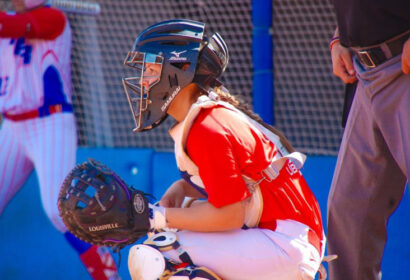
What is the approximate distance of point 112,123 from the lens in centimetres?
667

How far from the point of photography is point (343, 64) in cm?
300

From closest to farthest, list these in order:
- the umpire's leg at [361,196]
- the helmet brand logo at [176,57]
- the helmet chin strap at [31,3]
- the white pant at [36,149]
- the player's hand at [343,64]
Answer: the helmet brand logo at [176,57] → the umpire's leg at [361,196] → the player's hand at [343,64] → the white pant at [36,149] → the helmet chin strap at [31,3]

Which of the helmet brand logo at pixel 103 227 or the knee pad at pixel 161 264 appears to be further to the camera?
the helmet brand logo at pixel 103 227

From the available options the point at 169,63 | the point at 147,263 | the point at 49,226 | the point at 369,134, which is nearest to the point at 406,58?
the point at 369,134

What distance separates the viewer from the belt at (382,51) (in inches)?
103

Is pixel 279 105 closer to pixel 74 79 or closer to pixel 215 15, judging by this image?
pixel 215 15

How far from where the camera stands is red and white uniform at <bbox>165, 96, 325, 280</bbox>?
7.98 feet

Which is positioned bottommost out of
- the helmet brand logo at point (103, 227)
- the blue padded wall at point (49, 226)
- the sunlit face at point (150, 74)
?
the blue padded wall at point (49, 226)

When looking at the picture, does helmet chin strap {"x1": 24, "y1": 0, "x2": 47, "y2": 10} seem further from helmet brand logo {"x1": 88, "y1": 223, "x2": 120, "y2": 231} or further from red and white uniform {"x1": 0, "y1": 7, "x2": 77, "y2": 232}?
helmet brand logo {"x1": 88, "y1": 223, "x2": 120, "y2": 231}

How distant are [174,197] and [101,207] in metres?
0.47

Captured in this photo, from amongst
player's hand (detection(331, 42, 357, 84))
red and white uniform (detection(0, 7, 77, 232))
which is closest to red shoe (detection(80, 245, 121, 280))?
red and white uniform (detection(0, 7, 77, 232))

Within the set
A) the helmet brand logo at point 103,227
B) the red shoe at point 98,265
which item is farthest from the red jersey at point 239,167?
the red shoe at point 98,265

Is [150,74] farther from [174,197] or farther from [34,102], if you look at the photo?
[34,102]

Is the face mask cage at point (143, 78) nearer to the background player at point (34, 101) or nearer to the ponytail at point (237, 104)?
the ponytail at point (237, 104)
